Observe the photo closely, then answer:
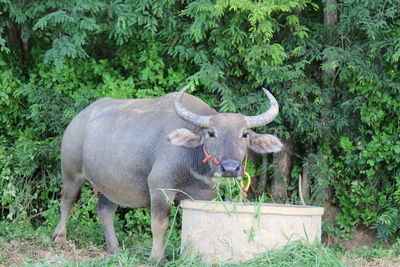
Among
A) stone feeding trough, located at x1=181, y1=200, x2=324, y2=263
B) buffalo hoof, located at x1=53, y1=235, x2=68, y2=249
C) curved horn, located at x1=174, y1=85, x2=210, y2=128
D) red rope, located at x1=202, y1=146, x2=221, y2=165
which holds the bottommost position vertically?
Result: buffalo hoof, located at x1=53, y1=235, x2=68, y2=249

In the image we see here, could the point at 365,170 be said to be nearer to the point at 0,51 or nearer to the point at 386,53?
the point at 386,53

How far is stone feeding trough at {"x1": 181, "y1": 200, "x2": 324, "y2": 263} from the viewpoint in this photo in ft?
16.9

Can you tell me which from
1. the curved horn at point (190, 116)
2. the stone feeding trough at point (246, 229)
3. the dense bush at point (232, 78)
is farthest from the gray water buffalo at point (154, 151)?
the dense bush at point (232, 78)

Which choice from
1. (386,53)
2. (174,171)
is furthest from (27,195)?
(386,53)

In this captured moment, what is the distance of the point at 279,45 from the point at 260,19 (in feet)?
1.45

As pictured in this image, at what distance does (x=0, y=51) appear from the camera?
30.2 feet

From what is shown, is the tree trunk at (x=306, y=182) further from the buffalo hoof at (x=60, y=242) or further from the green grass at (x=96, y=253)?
the buffalo hoof at (x=60, y=242)

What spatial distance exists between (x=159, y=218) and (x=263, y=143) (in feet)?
3.99

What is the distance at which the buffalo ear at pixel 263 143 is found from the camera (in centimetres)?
633

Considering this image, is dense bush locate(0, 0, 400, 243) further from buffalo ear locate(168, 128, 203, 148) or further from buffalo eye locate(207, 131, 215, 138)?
buffalo eye locate(207, 131, 215, 138)

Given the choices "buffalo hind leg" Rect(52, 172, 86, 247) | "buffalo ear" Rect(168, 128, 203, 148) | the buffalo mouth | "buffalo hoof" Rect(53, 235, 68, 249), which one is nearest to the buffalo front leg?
"buffalo ear" Rect(168, 128, 203, 148)

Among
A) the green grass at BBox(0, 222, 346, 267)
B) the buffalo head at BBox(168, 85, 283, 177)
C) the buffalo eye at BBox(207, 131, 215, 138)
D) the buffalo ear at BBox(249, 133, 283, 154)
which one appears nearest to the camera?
the green grass at BBox(0, 222, 346, 267)

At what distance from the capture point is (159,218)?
6289mm

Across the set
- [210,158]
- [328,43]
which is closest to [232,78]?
[328,43]
